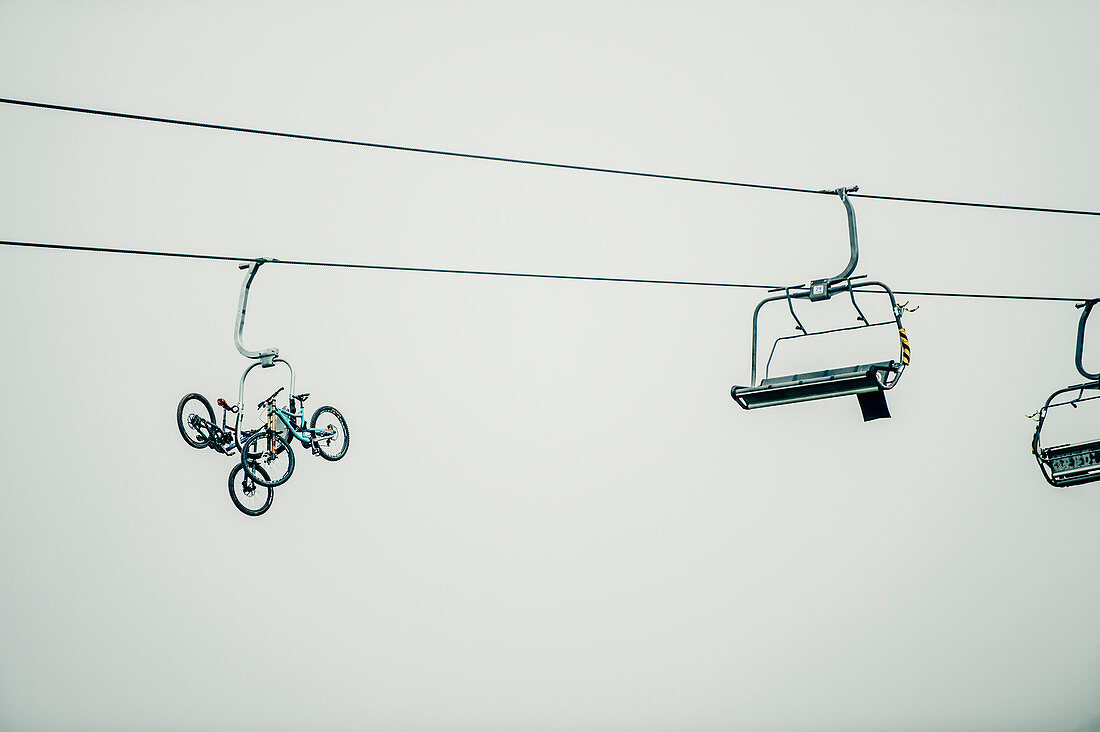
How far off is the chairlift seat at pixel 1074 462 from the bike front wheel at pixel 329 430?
15.3 ft

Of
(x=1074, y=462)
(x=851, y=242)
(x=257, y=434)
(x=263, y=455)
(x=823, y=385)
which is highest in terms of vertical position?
(x=851, y=242)

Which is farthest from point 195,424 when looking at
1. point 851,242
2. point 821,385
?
point 851,242

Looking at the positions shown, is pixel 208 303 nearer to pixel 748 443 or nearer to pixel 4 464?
pixel 4 464

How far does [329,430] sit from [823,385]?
10.0ft

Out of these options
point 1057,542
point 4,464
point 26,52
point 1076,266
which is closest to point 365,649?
point 4,464

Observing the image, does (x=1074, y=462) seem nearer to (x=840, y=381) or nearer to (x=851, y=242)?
(x=840, y=381)

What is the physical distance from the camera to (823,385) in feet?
14.0

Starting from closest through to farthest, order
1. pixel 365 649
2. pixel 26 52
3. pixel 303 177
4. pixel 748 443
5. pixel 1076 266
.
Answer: pixel 26 52 < pixel 303 177 < pixel 365 649 < pixel 748 443 < pixel 1076 266

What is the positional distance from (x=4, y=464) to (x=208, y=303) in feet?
7.44

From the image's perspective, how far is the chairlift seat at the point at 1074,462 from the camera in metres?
5.18

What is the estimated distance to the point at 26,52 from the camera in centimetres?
685

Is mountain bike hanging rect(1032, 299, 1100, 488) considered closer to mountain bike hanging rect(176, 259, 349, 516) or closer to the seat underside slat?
the seat underside slat

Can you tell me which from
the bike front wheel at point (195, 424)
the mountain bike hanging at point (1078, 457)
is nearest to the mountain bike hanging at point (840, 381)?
the mountain bike hanging at point (1078, 457)

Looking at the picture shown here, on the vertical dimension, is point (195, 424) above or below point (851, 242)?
below
